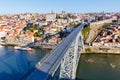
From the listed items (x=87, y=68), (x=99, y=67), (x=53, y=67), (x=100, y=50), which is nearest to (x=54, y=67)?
(x=53, y=67)

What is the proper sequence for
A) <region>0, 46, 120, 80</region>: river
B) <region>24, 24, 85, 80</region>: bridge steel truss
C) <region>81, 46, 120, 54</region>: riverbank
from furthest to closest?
<region>81, 46, 120, 54</region>: riverbank → <region>0, 46, 120, 80</region>: river → <region>24, 24, 85, 80</region>: bridge steel truss

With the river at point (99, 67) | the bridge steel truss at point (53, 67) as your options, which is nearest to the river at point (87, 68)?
the river at point (99, 67)

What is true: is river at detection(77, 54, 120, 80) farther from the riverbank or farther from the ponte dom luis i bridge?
the ponte dom luis i bridge

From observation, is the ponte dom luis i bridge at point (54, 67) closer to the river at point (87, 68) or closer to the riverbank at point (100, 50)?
the river at point (87, 68)

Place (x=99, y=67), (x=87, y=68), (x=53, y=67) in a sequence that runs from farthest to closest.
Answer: (x=99, y=67)
(x=87, y=68)
(x=53, y=67)

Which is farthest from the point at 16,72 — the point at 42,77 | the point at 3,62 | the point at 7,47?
the point at 7,47

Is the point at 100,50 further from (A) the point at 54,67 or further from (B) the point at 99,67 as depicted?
(A) the point at 54,67

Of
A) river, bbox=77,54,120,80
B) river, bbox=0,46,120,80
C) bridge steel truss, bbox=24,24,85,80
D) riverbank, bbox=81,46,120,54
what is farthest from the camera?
riverbank, bbox=81,46,120,54

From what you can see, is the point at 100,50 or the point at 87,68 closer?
the point at 87,68

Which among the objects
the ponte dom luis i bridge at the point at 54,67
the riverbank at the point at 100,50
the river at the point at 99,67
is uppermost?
the ponte dom luis i bridge at the point at 54,67

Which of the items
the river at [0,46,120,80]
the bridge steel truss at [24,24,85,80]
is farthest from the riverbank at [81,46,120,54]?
the bridge steel truss at [24,24,85,80]
